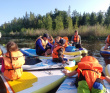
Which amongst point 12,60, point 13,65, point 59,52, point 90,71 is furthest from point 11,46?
point 59,52

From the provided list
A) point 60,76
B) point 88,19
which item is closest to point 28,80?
point 60,76

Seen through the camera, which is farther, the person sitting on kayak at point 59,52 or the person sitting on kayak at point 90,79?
the person sitting on kayak at point 59,52

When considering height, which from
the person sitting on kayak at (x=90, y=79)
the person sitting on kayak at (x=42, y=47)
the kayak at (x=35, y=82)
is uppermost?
the person sitting on kayak at (x=42, y=47)

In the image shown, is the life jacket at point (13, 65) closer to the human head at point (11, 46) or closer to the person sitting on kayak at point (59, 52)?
the human head at point (11, 46)

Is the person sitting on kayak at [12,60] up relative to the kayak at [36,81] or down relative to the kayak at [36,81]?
up

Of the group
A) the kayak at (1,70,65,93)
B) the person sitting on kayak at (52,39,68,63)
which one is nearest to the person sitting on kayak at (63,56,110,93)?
the kayak at (1,70,65,93)

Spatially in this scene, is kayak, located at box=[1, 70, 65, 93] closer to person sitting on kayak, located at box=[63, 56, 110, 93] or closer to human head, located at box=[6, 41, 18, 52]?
human head, located at box=[6, 41, 18, 52]

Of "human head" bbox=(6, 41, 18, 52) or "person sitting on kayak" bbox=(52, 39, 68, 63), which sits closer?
"human head" bbox=(6, 41, 18, 52)

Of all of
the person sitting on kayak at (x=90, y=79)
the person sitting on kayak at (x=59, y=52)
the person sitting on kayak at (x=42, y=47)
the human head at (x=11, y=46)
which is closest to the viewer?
the person sitting on kayak at (x=90, y=79)

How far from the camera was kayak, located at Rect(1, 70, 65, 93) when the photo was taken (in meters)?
2.38

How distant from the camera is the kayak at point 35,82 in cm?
238

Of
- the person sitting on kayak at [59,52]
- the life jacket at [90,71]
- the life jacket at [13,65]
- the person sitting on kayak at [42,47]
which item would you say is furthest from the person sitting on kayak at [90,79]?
the person sitting on kayak at [42,47]

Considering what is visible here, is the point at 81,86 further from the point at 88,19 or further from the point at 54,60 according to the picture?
the point at 88,19

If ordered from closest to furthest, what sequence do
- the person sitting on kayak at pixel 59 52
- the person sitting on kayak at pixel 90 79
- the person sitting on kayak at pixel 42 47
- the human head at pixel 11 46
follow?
the person sitting on kayak at pixel 90 79, the human head at pixel 11 46, the person sitting on kayak at pixel 59 52, the person sitting on kayak at pixel 42 47
